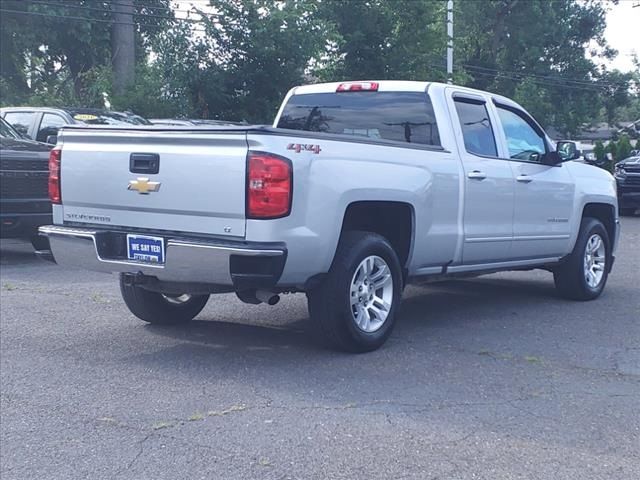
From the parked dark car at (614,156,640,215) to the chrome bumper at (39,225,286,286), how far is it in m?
15.8

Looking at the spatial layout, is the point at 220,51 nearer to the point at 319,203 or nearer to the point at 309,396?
the point at 319,203

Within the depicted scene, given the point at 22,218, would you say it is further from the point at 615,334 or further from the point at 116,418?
the point at 615,334

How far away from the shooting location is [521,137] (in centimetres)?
836

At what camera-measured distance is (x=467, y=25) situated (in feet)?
158

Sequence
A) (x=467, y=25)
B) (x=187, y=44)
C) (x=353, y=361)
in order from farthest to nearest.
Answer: (x=467, y=25), (x=187, y=44), (x=353, y=361)

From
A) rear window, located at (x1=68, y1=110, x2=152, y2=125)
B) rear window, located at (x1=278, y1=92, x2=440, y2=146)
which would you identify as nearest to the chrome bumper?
rear window, located at (x1=278, y1=92, x2=440, y2=146)

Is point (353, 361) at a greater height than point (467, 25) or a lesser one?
lesser

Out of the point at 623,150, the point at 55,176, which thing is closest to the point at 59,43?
the point at 623,150

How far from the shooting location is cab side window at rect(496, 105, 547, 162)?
8.11 metres

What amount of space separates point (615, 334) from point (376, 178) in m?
2.57

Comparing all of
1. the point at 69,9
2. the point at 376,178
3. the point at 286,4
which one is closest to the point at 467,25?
the point at 69,9

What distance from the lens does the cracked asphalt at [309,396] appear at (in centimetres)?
441

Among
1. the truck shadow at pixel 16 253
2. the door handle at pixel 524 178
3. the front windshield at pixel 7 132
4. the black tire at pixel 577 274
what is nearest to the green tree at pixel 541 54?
the truck shadow at pixel 16 253

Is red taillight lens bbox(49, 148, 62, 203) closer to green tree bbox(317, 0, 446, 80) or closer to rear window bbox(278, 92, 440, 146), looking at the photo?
rear window bbox(278, 92, 440, 146)
